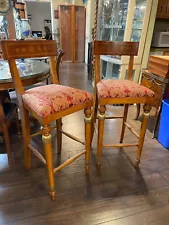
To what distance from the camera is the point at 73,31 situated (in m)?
6.55

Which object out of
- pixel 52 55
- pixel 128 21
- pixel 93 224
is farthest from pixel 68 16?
pixel 93 224

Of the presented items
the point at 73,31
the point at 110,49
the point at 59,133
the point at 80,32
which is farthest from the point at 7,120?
the point at 80,32

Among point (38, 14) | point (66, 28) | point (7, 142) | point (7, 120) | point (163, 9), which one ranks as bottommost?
point (7, 142)

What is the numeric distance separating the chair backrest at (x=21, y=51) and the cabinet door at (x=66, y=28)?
229 inches

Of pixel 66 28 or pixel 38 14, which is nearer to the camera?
pixel 66 28

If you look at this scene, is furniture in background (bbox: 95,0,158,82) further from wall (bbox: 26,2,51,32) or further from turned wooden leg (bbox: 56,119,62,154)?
wall (bbox: 26,2,51,32)

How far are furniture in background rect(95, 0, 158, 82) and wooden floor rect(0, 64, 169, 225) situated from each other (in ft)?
5.29

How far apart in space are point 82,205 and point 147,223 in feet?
1.46

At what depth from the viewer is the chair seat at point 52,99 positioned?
3.32 ft

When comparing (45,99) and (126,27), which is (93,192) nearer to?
(45,99)

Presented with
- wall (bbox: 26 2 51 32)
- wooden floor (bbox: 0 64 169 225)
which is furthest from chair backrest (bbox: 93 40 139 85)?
wall (bbox: 26 2 51 32)

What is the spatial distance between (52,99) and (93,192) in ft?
2.63

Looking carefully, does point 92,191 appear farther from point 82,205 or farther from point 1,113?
point 1,113

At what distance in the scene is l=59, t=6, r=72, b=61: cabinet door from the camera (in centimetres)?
624
